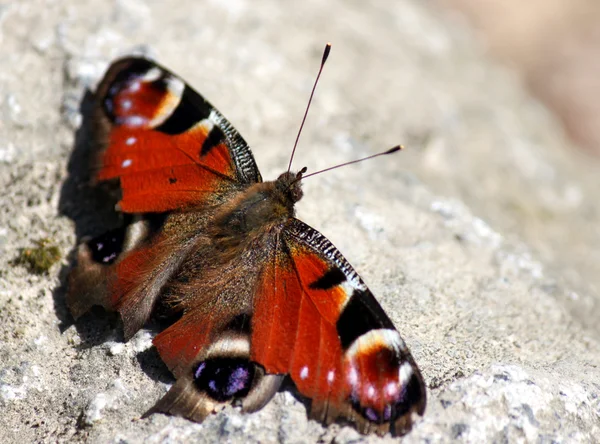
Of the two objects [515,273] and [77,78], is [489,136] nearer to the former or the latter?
[515,273]

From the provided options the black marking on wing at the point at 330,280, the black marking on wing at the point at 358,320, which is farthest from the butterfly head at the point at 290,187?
the black marking on wing at the point at 358,320

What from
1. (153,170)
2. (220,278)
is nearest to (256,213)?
(220,278)

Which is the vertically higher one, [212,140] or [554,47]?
[212,140]

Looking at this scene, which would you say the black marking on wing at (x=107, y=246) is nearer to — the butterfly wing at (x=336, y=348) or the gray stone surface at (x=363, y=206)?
the gray stone surface at (x=363, y=206)

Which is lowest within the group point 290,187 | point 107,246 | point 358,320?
point 107,246

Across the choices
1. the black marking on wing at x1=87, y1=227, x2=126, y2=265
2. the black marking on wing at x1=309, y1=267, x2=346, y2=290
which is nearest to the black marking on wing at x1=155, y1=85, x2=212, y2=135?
the black marking on wing at x1=87, y1=227, x2=126, y2=265

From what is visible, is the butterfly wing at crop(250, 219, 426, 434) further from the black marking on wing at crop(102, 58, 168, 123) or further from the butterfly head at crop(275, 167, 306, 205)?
the black marking on wing at crop(102, 58, 168, 123)

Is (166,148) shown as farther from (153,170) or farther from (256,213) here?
(256,213)
